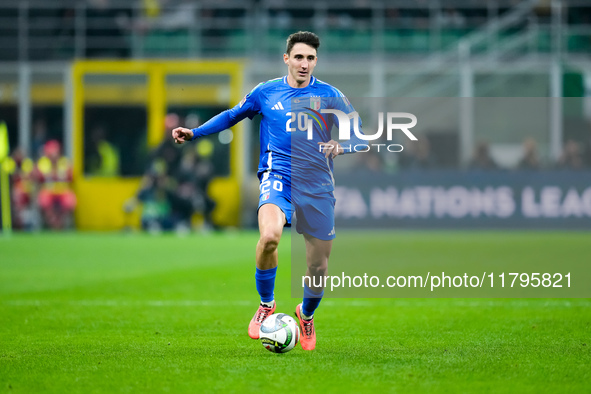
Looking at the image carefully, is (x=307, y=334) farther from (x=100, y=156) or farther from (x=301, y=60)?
(x=100, y=156)

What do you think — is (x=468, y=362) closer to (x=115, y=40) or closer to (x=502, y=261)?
(x=502, y=261)

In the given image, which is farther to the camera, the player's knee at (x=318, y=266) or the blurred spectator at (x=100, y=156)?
the blurred spectator at (x=100, y=156)

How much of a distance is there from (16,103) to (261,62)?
233 inches

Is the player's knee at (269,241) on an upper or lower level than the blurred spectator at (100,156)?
lower

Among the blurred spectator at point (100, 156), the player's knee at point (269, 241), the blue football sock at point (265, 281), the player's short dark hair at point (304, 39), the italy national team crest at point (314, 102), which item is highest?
the blurred spectator at point (100, 156)

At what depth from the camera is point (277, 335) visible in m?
6.08

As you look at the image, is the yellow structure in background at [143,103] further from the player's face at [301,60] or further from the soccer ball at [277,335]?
the soccer ball at [277,335]

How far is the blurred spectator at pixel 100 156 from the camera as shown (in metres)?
22.6

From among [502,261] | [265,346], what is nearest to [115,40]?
[502,261]

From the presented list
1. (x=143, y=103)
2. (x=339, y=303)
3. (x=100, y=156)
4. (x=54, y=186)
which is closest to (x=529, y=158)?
(x=143, y=103)

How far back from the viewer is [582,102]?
1947 cm

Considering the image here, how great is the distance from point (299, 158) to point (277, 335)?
1180 mm

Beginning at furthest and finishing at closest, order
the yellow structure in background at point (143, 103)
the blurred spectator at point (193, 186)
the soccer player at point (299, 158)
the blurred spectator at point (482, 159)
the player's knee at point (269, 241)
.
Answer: the yellow structure in background at point (143, 103), the blurred spectator at point (193, 186), the blurred spectator at point (482, 159), the soccer player at point (299, 158), the player's knee at point (269, 241)

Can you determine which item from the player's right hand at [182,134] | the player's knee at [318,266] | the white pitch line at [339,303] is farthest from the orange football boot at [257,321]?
the white pitch line at [339,303]
